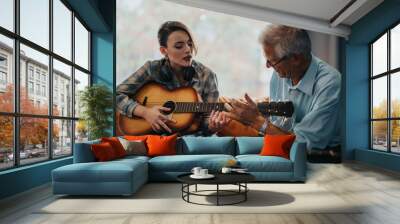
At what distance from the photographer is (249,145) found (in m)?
6.70

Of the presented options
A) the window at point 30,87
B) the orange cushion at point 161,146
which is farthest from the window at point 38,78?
the orange cushion at point 161,146

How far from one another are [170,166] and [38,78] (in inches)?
93.1

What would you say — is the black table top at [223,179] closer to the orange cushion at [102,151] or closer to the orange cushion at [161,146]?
the orange cushion at [102,151]

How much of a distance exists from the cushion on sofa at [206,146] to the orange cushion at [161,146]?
220 millimetres

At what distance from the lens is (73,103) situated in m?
7.09

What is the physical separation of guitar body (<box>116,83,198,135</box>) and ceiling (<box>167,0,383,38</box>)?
1.92 m

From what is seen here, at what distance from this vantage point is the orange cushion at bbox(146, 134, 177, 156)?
651 centimetres

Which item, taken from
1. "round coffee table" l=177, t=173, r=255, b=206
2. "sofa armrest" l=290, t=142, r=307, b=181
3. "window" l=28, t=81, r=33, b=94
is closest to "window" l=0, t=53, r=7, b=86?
"window" l=28, t=81, r=33, b=94

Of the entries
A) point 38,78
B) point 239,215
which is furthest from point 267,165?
point 38,78

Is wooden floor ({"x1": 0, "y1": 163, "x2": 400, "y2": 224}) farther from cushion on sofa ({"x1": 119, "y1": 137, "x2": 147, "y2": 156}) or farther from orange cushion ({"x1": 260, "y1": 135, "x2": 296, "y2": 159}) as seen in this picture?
cushion on sofa ({"x1": 119, "y1": 137, "x2": 147, "y2": 156})

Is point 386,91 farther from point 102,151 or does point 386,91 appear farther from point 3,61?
point 3,61

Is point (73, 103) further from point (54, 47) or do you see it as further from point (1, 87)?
point (1, 87)

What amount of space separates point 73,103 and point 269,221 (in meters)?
4.77

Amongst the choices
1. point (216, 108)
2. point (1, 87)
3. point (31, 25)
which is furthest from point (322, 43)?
point (1, 87)
